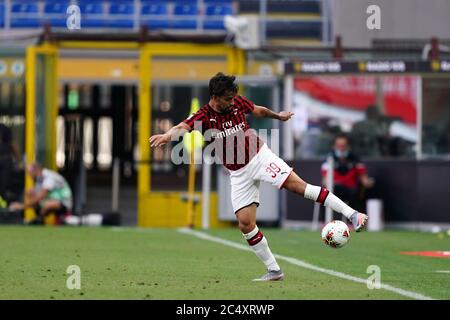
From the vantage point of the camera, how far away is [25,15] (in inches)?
1099

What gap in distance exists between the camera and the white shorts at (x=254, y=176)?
468 inches

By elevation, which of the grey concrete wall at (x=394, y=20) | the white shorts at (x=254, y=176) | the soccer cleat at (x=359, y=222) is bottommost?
the soccer cleat at (x=359, y=222)

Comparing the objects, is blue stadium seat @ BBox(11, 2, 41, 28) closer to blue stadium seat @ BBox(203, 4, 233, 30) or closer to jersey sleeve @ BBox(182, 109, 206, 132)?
blue stadium seat @ BBox(203, 4, 233, 30)

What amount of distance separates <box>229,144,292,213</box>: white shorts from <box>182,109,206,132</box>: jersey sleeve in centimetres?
62

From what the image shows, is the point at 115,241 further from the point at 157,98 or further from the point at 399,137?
the point at 157,98

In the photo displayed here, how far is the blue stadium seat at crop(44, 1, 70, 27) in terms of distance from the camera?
1091 inches

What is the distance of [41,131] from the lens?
1035 inches

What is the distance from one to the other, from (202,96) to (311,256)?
12.3 meters

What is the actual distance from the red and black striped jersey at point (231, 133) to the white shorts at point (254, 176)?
7 cm

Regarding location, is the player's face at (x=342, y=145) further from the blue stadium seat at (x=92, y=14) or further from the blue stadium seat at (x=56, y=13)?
the blue stadium seat at (x=56, y=13)

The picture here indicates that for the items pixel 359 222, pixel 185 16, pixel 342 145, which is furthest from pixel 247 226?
pixel 185 16
